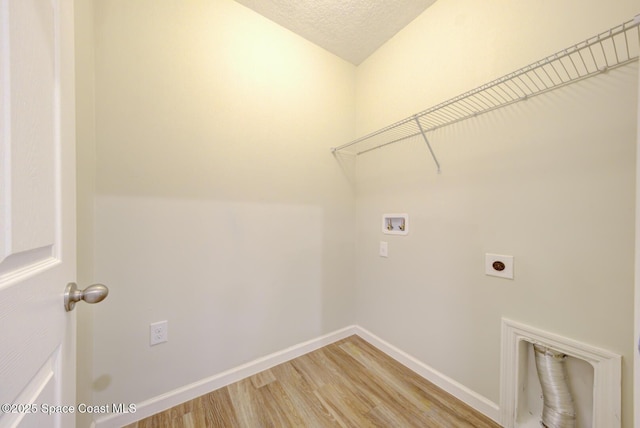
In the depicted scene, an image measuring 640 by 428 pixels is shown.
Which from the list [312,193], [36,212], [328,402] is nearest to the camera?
[36,212]

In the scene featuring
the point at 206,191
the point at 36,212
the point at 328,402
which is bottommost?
the point at 328,402

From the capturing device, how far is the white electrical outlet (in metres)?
1.22

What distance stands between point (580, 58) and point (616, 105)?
24 centimetres

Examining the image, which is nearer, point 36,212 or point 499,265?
point 36,212

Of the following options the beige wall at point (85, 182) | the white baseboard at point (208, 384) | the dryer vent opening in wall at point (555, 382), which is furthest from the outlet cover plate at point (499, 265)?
the beige wall at point (85, 182)

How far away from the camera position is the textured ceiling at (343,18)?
1.48m

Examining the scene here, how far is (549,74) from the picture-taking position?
1.03 metres

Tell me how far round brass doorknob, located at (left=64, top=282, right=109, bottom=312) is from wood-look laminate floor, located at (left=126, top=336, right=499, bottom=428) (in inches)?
42.9

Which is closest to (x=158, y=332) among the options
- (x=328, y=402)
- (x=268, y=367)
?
(x=268, y=367)

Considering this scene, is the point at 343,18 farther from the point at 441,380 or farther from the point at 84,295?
the point at 441,380

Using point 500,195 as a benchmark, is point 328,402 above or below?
below

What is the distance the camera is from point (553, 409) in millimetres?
997

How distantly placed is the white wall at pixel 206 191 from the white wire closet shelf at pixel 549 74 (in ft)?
2.97

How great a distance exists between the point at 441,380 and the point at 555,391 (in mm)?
560
